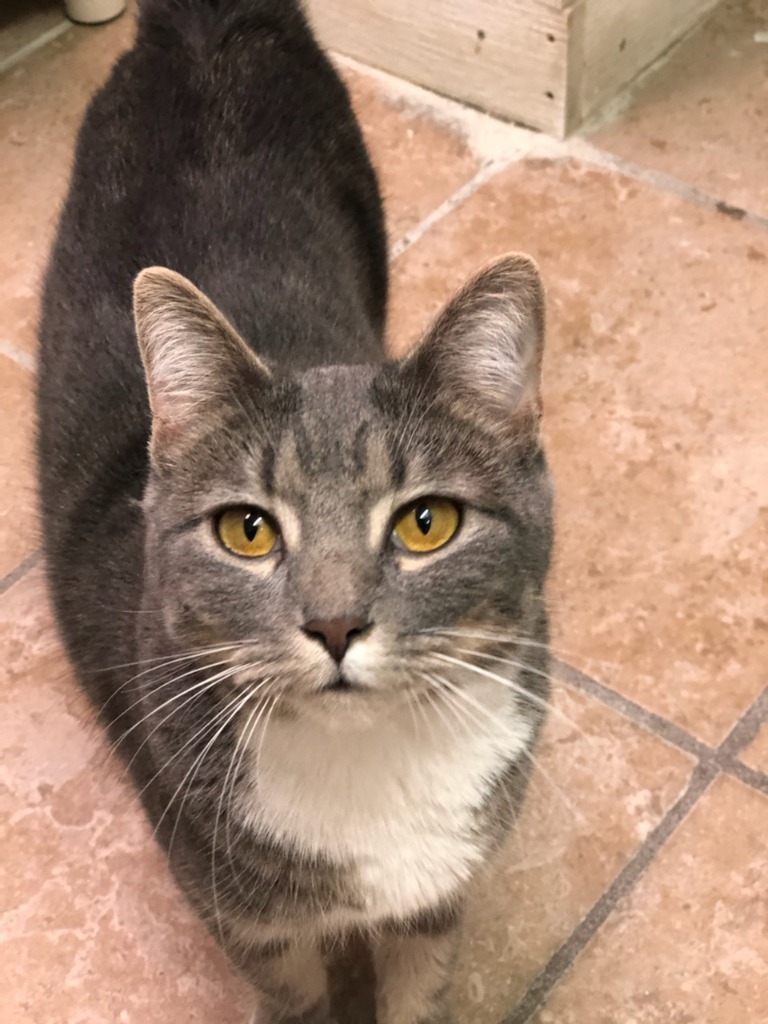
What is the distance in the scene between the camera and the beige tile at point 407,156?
Result: 1.96 metres

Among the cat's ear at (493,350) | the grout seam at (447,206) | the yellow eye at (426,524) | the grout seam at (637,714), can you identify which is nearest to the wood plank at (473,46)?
the grout seam at (447,206)

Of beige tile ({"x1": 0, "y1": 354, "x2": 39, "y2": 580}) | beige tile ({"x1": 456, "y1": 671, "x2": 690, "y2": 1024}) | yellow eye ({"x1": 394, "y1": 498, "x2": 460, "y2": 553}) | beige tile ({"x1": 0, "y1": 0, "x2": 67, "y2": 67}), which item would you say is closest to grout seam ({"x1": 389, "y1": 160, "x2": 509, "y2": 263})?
beige tile ({"x1": 0, "y1": 354, "x2": 39, "y2": 580})

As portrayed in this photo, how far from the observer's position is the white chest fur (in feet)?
3.07

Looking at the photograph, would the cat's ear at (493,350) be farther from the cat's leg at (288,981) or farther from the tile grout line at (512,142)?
the tile grout line at (512,142)

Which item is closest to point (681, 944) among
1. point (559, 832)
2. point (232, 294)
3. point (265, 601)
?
point (559, 832)

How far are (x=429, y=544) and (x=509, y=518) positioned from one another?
81 mm

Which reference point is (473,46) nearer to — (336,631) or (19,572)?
(19,572)

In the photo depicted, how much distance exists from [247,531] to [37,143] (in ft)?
4.83

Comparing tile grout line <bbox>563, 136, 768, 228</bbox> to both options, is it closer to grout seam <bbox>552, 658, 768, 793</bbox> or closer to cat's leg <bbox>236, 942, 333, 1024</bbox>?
grout seam <bbox>552, 658, 768, 793</bbox>

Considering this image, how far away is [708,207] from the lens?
6.25ft

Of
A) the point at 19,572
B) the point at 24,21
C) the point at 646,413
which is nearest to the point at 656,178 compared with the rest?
the point at 646,413

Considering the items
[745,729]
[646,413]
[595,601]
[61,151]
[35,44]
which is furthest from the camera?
[35,44]

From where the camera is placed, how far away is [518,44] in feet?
6.49

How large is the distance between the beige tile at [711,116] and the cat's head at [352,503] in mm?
1147
